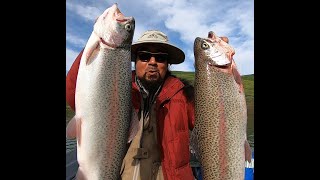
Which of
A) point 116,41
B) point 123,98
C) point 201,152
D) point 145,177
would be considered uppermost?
point 116,41

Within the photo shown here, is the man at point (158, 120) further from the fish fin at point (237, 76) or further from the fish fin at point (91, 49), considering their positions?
the fish fin at point (91, 49)

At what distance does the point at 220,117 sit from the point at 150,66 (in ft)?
3.20

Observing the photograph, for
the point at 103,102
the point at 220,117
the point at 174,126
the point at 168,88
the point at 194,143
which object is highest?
the point at 168,88

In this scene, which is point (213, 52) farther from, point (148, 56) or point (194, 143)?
point (194, 143)

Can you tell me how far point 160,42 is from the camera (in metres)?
3.71

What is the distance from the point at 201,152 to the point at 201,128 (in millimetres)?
236

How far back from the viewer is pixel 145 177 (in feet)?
11.4

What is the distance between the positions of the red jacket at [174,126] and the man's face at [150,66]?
158 mm

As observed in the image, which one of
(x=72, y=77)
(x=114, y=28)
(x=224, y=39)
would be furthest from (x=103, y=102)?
(x=224, y=39)

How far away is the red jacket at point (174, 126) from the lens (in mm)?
3424

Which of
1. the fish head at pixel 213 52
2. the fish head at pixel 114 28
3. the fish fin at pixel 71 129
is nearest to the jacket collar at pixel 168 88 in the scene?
the fish head at pixel 213 52
